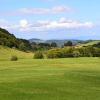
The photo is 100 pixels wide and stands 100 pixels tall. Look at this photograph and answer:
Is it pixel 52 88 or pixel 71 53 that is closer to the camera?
pixel 52 88

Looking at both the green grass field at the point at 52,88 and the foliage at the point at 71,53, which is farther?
the foliage at the point at 71,53

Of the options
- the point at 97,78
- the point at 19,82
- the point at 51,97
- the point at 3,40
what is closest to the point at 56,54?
the point at 3,40

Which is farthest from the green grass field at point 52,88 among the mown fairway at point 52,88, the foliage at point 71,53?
the foliage at point 71,53

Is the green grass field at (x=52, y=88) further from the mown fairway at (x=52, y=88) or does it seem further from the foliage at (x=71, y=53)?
the foliage at (x=71, y=53)

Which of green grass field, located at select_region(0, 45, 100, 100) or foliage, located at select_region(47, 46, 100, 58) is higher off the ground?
foliage, located at select_region(47, 46, 100, 58)

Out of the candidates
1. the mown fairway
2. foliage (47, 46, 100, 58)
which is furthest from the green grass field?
foliage (47, 46, 100, 58)

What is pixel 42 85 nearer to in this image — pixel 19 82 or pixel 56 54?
pixel 19 82

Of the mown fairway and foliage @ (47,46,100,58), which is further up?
foliage @ (47,46,100,58)

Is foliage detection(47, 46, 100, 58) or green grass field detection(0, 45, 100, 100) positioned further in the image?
foliage detection(47, 46, 100, 58)

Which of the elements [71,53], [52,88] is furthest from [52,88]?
[71,53]

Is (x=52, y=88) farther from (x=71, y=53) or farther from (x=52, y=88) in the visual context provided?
(x=71, y=53)

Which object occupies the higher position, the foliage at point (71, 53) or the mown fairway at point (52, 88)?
the foliage at point (71, 53)

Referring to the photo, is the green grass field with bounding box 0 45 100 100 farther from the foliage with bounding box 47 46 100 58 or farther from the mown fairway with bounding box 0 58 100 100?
the foliage with bounding box 47 46 100 58

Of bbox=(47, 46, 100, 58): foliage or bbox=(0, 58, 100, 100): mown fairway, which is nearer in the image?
bbox=(0, 58, 100, 100): mown fairway
